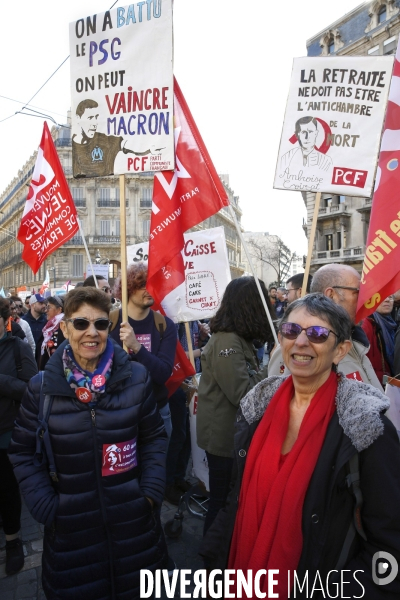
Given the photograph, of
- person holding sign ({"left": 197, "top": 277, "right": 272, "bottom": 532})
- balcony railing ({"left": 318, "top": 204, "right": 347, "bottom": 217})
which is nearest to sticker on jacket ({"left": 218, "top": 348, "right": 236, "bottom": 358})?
person holding sign ({"left": 197, "top": 277, "right": 272, "bottom": 532})

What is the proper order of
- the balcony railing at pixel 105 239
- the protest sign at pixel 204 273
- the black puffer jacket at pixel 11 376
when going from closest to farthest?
the black puffer jacket at pixel 11 376, the protest sign at pixel 204 273, the balcony railing at pixel 105 239

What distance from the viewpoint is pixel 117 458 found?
7.25 feet

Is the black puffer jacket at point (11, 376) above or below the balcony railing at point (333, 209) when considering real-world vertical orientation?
below

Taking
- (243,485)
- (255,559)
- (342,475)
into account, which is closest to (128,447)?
(243,485)

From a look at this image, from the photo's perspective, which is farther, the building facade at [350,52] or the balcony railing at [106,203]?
the balcony railing at [106,203]

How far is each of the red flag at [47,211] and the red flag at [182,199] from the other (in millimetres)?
A: 1345

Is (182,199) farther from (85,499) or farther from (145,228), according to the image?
(145,228)

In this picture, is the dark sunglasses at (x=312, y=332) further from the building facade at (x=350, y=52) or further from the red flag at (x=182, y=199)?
the building facade at (x=350, y=52)

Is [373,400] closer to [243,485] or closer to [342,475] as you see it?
[342,475]

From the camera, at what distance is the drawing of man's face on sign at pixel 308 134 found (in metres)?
3.38

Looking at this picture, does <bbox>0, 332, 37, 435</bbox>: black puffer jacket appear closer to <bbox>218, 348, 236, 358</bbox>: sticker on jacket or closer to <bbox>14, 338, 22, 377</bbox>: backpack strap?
<bbox>14, 338, 22, 377</bbox>: backpack strap

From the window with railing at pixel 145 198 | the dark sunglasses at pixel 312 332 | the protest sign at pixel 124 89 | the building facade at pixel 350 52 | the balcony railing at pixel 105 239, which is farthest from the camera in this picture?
the window with railing at pixel 145 198

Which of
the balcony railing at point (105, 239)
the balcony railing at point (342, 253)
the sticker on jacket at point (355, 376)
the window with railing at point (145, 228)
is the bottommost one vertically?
the sticker on jacket at point (355, 376)

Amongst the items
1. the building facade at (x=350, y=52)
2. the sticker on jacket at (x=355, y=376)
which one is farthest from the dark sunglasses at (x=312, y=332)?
the building facade at (x=350, y=52)
